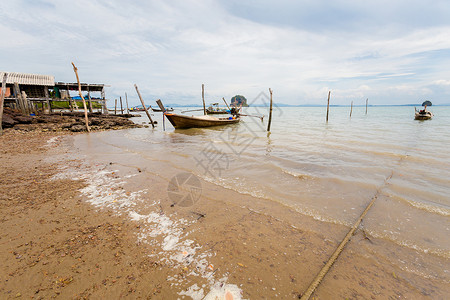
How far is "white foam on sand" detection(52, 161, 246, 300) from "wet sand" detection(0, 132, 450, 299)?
0.05 feet

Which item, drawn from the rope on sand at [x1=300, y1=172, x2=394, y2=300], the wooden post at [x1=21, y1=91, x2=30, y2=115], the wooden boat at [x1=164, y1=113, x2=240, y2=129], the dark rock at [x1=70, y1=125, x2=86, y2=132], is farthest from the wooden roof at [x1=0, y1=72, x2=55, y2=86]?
the rope on sand at [x1=300, y1=172, x2=394, y2=300]

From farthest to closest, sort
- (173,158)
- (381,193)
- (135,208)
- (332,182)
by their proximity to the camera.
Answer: (173,158) → (332,182) → (381,193) → (135,208)

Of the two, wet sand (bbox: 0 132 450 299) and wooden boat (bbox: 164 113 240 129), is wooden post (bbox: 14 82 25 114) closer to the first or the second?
wooden boat (bbox: 164 113 240 129)

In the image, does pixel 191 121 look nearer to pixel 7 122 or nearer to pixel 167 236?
pixel 7 122

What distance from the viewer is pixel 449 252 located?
3293 mm

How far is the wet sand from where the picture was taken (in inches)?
96.0

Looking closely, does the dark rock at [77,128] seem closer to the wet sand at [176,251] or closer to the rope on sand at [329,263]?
the wet sand at [176,251]

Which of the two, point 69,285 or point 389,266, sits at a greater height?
point 69,285

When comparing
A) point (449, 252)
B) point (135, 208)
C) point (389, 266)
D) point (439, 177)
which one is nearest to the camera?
point (389, 266)

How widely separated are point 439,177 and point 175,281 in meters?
9.32

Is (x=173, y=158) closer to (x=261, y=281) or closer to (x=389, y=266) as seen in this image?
(x=261, y=281)

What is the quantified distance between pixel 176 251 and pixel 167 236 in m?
0.44

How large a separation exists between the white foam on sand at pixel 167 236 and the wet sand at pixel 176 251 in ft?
0.05

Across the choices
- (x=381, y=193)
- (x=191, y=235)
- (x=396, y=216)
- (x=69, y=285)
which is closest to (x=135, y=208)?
(x=191, y=235)
